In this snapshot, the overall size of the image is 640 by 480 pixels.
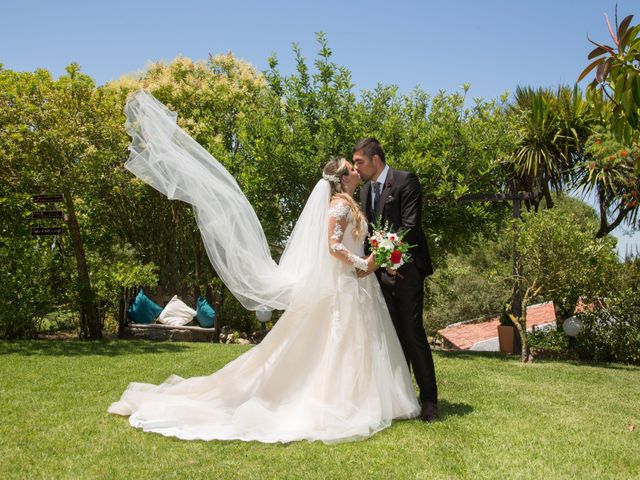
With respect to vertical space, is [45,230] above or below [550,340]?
above

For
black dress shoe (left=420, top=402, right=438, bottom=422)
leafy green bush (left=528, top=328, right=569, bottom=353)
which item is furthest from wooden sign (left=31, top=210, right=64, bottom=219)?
leafy green bush (left=528, top=328, right=569, bottom=353)

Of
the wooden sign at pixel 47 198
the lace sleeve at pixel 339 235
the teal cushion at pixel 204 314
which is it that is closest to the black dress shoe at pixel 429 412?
the lace sleeve at pixel 339 235

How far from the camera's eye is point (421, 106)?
1188 centimetres

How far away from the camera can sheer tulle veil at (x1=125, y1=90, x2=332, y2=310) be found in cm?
568

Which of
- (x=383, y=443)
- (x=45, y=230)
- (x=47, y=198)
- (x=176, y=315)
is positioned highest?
(x=47, y=198)

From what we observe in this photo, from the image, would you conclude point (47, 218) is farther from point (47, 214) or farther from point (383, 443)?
point (383, 443)

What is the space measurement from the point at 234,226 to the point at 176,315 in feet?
33.1

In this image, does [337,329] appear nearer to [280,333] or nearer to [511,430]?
[280,333]

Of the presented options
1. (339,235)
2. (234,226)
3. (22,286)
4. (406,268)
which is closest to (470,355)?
(406,268)

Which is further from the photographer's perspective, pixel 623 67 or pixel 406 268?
pixel 406 268

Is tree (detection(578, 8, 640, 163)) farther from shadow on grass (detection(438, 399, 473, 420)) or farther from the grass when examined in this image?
shadow on grass (detection(438, 399, 473, 420))

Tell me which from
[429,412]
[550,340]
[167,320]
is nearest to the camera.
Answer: [429,412]

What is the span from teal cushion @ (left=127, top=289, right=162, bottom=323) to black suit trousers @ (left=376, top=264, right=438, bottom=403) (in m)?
10.9

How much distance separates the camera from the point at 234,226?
231 inches
